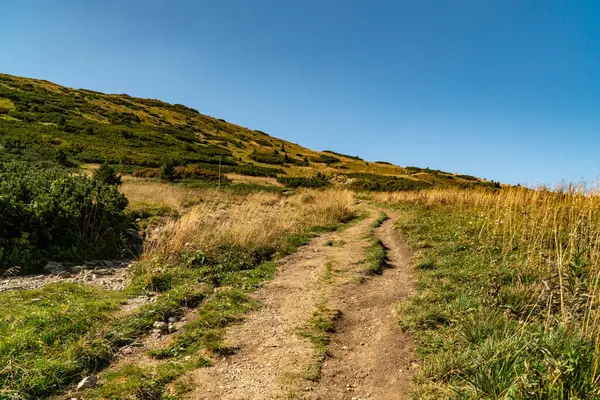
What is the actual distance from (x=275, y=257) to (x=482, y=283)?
470 cm

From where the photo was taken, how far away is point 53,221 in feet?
25.2

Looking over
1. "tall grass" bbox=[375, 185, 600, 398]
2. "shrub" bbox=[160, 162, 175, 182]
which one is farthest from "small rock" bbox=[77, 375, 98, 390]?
"shrub" bbox=[160, 162, 175, 182]

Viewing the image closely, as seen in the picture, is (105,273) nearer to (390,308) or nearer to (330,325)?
(330,325)

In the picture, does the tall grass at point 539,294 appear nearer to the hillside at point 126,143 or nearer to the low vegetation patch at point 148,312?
the low vegetation patch at point 148,312

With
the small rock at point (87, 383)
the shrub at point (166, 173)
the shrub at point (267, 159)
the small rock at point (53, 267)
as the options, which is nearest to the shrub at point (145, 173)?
the shrub at point (166, 173)

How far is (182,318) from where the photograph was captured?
207 inches

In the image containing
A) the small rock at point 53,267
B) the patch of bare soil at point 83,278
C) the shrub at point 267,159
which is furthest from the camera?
the shrub at point 267,159

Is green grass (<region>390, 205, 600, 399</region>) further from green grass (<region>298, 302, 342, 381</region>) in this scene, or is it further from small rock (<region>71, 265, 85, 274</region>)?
small rock (<region>71, 265, 85, 274</region>)

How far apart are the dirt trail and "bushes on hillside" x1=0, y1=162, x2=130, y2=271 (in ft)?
14.3

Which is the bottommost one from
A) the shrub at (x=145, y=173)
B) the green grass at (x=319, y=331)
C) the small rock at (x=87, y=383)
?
the small rock at (x=87, y=383)

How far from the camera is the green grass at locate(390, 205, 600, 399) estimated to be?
2754 mm

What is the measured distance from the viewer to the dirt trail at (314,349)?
364 cm

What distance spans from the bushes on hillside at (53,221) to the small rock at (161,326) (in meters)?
3.61

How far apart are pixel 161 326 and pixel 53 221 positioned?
462 centimetres
